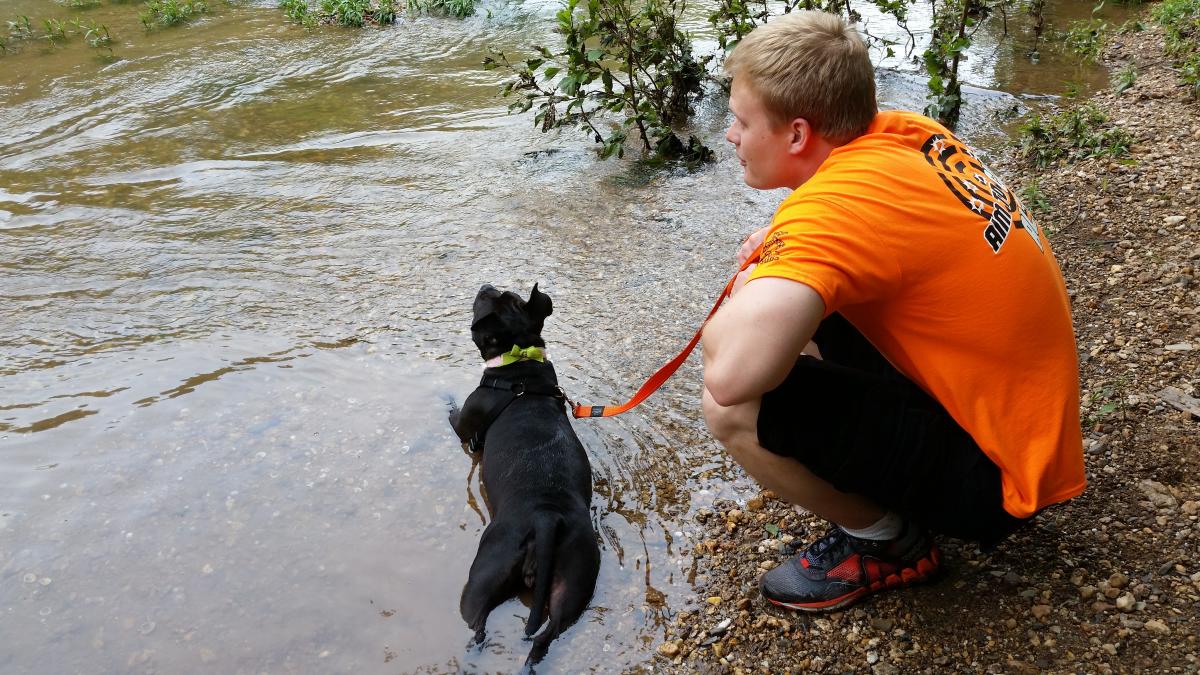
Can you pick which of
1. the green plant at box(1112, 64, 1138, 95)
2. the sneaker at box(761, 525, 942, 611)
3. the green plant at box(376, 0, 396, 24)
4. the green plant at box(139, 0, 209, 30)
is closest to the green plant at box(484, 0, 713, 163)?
the green plant at box(1112, 64, 1138, 95)

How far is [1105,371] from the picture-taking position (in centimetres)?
368

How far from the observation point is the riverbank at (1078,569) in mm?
2602

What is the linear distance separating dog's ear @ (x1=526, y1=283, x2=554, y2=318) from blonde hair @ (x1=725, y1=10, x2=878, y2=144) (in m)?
1.88

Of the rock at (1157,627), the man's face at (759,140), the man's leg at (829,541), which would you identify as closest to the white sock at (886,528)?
the man's leg at (829,541)

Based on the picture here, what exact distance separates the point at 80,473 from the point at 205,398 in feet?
2.10

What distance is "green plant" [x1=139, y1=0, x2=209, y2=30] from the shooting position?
11148 millimetres

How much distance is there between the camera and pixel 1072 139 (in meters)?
5.75

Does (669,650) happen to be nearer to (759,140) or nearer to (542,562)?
(542,562)

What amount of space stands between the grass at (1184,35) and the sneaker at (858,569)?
450 cm

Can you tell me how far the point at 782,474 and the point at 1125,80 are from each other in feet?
18.4

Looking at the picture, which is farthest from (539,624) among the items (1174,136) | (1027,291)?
(1174,136)

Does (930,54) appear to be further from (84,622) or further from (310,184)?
(84,622)

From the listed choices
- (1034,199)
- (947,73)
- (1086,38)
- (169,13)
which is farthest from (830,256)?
(169,13)

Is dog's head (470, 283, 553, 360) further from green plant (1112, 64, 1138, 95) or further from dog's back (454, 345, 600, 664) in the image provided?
green plant (1112, 64, 1138, 95)
